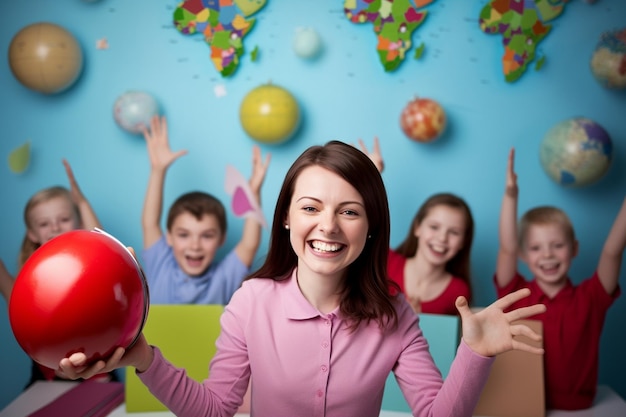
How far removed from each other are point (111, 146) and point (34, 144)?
37 centimetres

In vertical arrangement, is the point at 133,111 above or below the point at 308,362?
above

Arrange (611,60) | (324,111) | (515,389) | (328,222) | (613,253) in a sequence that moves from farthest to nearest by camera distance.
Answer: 1. (324,111)
2. (611,60)
3. (613,253)
4. (515,389)
5. (328,222)

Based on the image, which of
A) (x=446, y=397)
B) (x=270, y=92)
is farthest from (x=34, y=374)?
(x=446, y=397)

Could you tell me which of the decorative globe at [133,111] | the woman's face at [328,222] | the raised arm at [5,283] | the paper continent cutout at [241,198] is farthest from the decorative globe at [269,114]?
the woman's face at [328,222]

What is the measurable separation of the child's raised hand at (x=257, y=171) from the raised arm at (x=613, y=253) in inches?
56.4

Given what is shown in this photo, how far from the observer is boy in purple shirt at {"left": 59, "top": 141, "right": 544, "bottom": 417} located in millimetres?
1632

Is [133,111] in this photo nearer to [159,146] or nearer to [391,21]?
[159,146]

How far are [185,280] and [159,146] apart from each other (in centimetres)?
63

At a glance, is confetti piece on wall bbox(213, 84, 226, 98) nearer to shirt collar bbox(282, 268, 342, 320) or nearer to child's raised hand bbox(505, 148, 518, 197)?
child's raised hand bbox(505, 148, 518, 197)

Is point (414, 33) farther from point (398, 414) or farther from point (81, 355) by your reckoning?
point (81, 355)

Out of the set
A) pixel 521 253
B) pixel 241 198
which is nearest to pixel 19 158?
pixel 241 198

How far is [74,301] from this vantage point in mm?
1324

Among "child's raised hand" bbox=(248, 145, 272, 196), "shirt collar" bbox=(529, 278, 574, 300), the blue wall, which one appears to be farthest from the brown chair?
"child's raised hand" bbox=(248, 145, 272, 196)

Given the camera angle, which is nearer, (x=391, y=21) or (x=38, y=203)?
(x=38, y=203)
